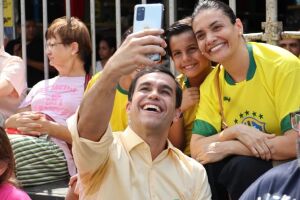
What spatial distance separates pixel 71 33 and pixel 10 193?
141cm

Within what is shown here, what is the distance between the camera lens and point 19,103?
477 centimetres

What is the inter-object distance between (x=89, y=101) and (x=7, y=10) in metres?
3.03

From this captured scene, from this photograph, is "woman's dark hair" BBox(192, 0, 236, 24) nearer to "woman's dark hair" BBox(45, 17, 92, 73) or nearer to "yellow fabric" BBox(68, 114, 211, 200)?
"yellow fabric" BBox(68, 114, 211, 200)

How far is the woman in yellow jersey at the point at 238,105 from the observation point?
125 inches

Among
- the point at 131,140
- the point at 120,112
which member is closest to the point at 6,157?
the point at 120,112

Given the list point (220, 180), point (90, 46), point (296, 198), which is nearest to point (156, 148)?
point (220, 180)

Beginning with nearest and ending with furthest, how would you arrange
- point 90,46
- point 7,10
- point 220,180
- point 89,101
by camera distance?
point 89,101, point 220,180, point 90,46, point 7,10

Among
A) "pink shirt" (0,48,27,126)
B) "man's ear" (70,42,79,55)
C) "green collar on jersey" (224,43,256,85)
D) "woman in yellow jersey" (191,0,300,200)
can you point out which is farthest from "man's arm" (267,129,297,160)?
"pink shirt" (0,48,27,126)

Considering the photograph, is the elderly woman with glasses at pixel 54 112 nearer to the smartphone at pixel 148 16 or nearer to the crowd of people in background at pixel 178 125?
the crowd of people in background at pixel 178 125

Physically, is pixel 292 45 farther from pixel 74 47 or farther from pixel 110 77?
pixel 110 77

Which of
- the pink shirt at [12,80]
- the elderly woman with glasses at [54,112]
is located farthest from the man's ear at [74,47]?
the pink shirt at [12,80]

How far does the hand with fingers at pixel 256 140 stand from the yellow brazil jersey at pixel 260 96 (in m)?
0.11

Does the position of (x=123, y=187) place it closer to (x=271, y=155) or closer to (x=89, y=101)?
(x=89, y=101)

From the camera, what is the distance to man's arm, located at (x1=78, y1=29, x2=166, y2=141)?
2385 mm
